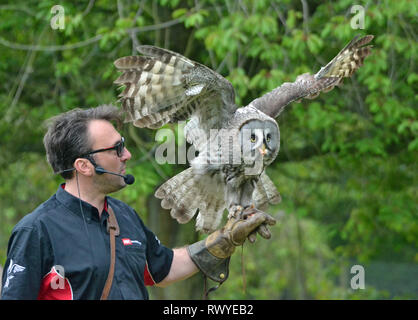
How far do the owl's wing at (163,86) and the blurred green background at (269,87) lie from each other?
1.54 metres

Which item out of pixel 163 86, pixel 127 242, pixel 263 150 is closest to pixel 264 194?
pixel 263 150

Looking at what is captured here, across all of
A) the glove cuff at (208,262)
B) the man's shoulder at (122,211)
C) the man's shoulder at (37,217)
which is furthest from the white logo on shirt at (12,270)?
the glove cuff at (208,262)

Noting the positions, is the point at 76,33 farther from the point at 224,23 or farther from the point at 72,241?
the point at 72,241

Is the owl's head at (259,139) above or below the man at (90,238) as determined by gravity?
above

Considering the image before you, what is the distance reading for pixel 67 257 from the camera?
2.45 m

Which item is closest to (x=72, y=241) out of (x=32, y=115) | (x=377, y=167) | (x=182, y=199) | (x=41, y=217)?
(x=41, y=217)

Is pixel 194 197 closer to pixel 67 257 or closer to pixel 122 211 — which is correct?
pixel 122 211

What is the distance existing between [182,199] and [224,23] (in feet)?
7.07

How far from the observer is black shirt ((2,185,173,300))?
238 centimetres

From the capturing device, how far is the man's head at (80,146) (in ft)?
8.88

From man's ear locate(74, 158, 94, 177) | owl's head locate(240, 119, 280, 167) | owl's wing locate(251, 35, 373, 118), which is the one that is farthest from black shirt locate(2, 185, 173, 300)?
owl's wing locate(251, 35, 373, 118)

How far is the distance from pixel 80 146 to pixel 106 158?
0.41 ft

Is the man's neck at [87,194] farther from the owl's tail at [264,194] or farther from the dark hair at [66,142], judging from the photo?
the owl's tail at [264,194]

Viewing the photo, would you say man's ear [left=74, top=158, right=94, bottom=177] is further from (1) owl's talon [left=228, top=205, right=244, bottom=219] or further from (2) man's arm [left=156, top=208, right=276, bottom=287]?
(1) owl's talon [left=228, top=205, right=244, bottom=219]
